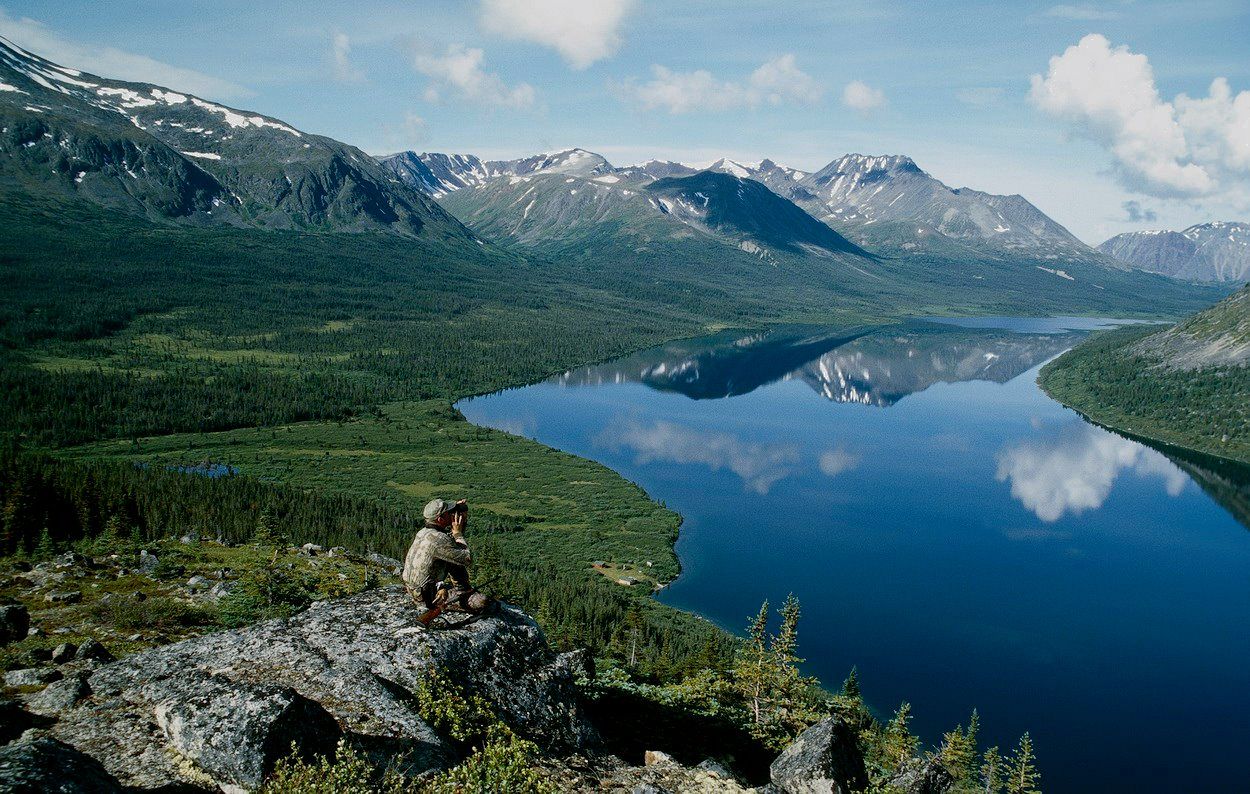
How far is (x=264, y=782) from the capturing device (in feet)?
47.5

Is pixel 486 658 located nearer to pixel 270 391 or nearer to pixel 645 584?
pixel 645 584

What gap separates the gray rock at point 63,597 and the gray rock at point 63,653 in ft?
40.0

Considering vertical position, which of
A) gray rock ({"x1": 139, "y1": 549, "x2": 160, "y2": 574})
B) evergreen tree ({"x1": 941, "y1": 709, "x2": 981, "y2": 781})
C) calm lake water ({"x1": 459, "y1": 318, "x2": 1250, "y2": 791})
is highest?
gray rock ({"x1": 139, "y1": 549, "x2": 160, "y2": 574})

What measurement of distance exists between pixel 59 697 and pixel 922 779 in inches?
1148

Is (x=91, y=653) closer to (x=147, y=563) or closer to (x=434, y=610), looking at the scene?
(x=434, y=610)

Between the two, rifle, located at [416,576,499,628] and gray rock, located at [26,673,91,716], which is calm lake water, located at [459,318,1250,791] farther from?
gray rock, located at [26,673,91,716]

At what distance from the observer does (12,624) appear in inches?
1035

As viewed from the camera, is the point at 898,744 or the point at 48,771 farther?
the point at 898,744

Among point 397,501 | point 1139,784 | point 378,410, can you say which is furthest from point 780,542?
point 378,410

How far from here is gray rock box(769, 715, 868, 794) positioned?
23250 millimetres

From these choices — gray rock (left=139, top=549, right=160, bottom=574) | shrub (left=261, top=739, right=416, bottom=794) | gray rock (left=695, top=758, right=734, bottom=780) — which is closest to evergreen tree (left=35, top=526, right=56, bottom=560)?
gray rock (left=139, top=549, right=160, bottom=574)

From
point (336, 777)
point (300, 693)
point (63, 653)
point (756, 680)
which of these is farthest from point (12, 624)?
point (756, 680)

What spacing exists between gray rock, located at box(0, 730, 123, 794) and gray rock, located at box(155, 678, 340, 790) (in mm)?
1833

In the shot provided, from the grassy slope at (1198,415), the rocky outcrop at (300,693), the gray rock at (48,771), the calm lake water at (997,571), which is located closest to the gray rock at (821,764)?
the rocky outcrop at (300,693)
